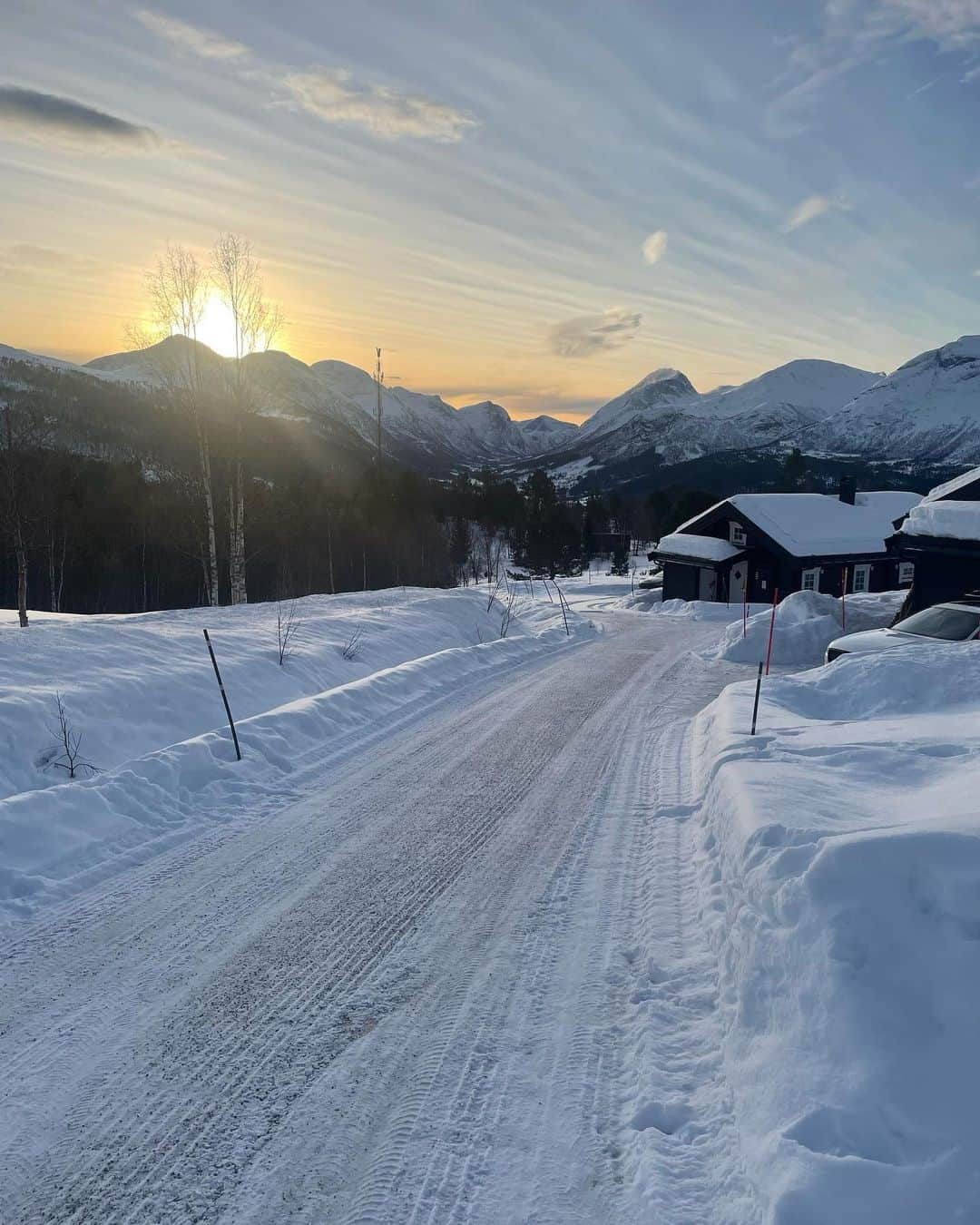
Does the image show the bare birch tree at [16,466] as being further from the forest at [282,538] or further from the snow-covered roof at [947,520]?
the snow-covered roof at [947,520]

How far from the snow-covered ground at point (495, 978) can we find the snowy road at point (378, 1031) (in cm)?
2

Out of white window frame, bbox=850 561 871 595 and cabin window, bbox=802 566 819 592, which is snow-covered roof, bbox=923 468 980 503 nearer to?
cabin window, bbox=802 566 819 592

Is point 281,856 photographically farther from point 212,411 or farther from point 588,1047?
point 212,411

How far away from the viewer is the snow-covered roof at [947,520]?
18.9m

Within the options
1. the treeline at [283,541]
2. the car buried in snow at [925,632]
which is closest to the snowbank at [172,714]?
the car buried in snow at [925,632]

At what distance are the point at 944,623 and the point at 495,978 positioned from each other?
12.5 m

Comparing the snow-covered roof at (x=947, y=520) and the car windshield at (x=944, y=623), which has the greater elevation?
the snow-covered roof at (x=947, y=520)

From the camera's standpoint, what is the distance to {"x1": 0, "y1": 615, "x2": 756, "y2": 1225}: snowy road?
130 inches

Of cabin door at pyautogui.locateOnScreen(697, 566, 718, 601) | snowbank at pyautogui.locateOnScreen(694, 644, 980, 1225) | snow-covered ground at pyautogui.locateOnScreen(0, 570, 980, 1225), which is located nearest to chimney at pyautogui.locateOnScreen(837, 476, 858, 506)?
cabin door at pyautogui.locateOnScreen(697, 566, 718, 601)

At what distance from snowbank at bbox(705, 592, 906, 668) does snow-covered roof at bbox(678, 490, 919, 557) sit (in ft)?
37.3

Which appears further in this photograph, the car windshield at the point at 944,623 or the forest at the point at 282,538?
the forest at the point at 282,538

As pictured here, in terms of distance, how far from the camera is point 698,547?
35.3m

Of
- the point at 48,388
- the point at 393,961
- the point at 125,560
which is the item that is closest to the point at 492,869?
the point at 393,961

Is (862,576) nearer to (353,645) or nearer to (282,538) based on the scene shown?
(353,645)
